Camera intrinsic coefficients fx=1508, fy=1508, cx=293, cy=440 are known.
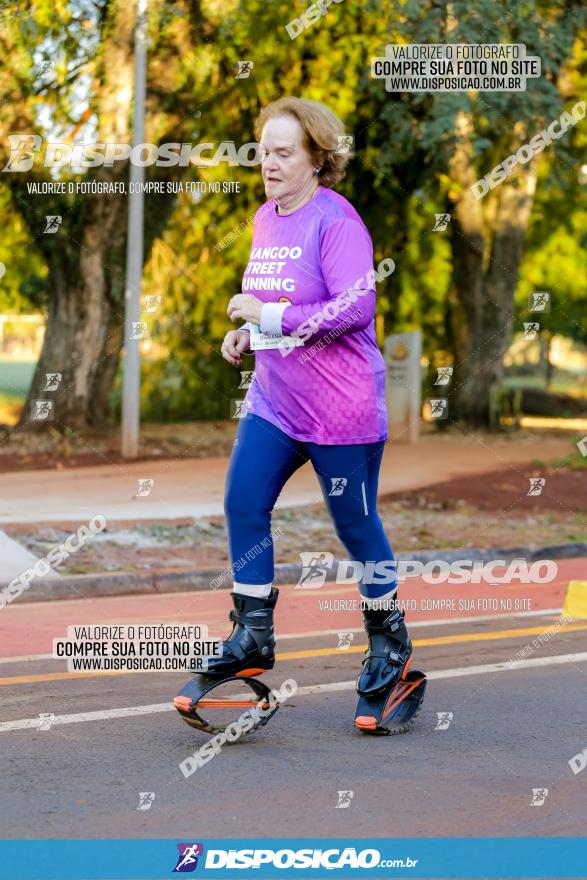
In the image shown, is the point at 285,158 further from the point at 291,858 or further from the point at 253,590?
the point at 291,858

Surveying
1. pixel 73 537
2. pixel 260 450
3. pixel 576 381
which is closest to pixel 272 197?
pixel 260 450

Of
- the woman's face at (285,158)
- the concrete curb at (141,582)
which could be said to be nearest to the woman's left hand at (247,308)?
the woman's face at (285,158)

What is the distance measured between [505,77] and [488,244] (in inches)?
258

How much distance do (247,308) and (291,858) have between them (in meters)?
1.85

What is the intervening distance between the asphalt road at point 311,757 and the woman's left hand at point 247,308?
149cm

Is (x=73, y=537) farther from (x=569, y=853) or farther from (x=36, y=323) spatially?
(x=36, y=323)

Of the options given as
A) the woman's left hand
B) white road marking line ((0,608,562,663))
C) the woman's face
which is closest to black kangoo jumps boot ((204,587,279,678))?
the woman's left hand

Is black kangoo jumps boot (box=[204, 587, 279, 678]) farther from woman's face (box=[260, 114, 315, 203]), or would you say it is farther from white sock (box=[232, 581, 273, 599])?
woman's face (box=[260, 114, 315, 203])

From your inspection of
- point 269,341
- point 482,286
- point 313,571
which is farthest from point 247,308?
point 482,286

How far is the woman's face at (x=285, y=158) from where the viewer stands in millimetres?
5117

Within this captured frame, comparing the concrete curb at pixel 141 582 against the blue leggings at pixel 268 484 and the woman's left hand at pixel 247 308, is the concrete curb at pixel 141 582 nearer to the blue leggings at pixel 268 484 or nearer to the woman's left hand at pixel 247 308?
the blue leggings at pixel 268 484

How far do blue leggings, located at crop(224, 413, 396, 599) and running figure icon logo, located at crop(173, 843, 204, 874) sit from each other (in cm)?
121

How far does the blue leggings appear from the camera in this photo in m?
5.18

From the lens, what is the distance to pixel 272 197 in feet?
17.0
